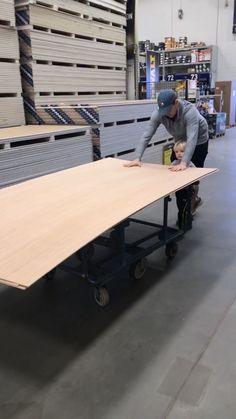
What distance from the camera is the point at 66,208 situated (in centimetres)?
253

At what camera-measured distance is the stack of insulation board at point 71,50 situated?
543cm

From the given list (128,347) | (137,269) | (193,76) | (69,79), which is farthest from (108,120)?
(193,76)

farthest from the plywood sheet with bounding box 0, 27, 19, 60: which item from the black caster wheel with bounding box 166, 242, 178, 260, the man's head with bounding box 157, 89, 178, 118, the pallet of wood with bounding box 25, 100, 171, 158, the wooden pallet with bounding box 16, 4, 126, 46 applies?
the black caster wheel with bounding box 166, 242, 178, 260

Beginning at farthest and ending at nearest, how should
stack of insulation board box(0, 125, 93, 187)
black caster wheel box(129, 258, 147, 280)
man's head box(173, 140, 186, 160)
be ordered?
stack of insulation board box(0, 125, 93, 187)
man's head box(173, 140, 186, 160)
black caster wheel box(129, 258, 147, 280)

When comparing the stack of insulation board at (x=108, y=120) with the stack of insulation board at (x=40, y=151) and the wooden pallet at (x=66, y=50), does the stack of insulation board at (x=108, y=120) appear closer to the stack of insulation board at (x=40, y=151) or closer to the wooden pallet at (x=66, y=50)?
the stack of insulation board at (x=40, y=151)

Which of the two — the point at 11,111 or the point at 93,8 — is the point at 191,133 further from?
the point at 93,8

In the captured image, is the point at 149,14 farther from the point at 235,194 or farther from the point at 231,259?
the point at 231,259

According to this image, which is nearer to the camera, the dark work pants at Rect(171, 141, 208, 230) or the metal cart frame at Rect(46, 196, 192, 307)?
the metal cart frame at Rect(46, 196, 192, 307)

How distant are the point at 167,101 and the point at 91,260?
160cm

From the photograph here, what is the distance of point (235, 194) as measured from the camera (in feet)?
Answer: 18.4

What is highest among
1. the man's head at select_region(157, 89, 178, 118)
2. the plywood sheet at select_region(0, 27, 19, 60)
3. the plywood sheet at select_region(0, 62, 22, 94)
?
the plywood sheet at select_region(0, 27, 19, 60)

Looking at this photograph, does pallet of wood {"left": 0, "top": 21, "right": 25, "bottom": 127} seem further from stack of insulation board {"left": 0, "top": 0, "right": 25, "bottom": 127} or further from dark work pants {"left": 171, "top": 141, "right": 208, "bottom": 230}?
dark work pants {"left": 171, "top": 141, "right": 208, "bottom": 230}

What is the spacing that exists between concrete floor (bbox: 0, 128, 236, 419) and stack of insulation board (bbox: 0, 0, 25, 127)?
118 inches

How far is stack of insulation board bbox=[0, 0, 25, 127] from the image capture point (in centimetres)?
509
